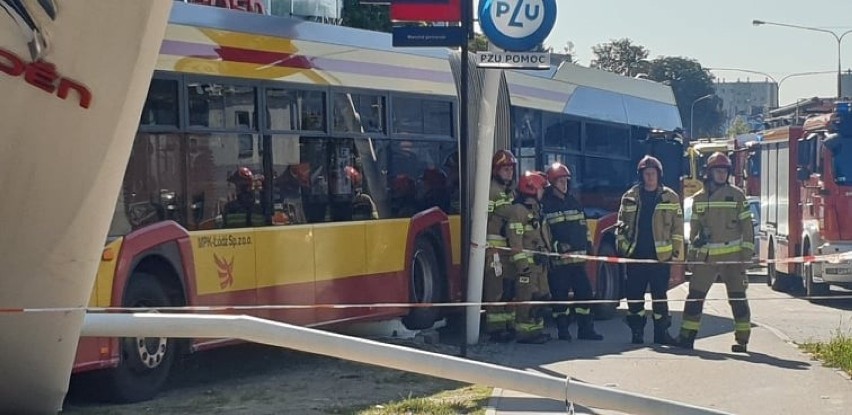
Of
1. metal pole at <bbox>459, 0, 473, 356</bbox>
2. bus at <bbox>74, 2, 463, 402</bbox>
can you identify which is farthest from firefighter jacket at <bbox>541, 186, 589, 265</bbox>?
metal pole at <bbox>459, 0, 473, 356</bbox>

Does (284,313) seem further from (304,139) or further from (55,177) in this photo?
(55,177)

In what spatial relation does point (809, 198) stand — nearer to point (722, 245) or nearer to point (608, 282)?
point (608, 282)

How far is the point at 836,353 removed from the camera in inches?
526

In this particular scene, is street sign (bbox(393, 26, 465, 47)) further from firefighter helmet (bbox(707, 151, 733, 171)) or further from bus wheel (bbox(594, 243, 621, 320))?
bus wheel (bbox(594, 243, 621, 320))

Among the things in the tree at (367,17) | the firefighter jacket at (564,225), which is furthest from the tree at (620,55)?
the firefighter jacket at (564,225)

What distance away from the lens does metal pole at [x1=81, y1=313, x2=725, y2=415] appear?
770 centimetres

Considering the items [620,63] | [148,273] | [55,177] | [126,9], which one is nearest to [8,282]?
Result: [55,177]

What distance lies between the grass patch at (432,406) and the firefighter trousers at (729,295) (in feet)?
14.2

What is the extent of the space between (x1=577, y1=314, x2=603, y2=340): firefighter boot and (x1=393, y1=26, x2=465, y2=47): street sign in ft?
13.6

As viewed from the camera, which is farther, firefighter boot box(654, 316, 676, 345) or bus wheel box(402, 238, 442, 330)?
bus wheel box(402, 238, 442, 330)

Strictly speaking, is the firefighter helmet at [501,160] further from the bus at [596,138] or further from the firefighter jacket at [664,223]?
the bus at [596,138]

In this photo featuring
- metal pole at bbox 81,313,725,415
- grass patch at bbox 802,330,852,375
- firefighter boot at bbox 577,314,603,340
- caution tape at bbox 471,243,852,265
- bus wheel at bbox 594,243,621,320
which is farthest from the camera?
bus wheel at bbox 594,243,621,320

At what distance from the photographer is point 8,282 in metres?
7.11

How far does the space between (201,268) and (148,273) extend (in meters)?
0.53
